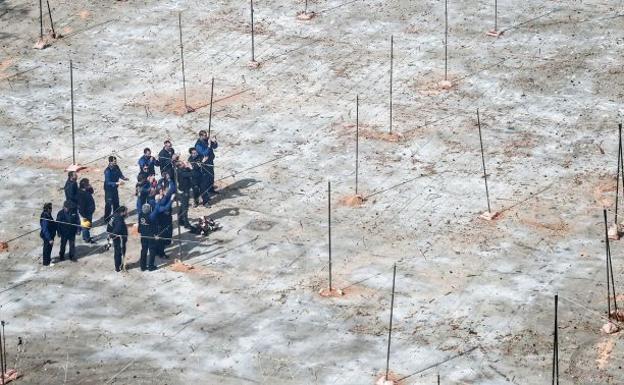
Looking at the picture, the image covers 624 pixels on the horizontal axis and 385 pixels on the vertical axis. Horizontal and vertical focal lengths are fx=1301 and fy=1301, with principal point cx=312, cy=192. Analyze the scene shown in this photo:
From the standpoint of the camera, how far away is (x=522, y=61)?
123ft

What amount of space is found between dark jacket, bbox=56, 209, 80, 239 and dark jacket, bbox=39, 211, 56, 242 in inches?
5.3

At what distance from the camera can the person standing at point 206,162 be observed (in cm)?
3100

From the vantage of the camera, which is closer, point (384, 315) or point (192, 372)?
point (192, 372)

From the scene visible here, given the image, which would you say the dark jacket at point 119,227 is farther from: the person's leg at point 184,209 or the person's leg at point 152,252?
the person's leg at point 184,209

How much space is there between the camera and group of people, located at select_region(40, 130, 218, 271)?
27953 millimetres

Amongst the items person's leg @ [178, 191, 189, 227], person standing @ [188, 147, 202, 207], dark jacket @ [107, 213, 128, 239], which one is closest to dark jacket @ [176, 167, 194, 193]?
person's leg @ [178, 191, 189, 227]

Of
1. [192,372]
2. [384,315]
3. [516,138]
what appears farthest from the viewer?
[516,138]

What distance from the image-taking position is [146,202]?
29.6 m

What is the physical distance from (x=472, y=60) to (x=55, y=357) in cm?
1749

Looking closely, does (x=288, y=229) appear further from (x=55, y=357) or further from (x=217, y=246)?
(x=55, y=357)

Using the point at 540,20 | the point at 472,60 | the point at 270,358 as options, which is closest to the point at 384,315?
the point at 270,358

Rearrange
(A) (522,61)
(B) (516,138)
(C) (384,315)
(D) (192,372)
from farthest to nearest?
(A) (522,61) → (B) (516,138) → (C) (384,315) → (D) (192,372)

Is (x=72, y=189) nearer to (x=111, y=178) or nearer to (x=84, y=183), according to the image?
(x=84, y=183)

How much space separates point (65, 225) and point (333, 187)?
22.5 ft
